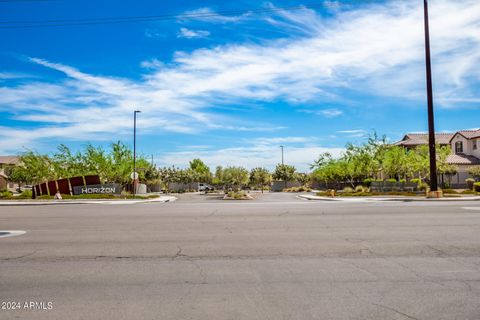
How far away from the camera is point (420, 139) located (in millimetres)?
65938

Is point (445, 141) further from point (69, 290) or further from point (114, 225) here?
point (69, 290)

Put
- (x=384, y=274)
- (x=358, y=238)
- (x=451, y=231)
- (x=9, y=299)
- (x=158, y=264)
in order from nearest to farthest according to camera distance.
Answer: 1. (x=9, y=299)
2. (x=384, y=274)
3. (x=158, y=264)
4. (x=358, y=238)
5. (x=451, y=231)

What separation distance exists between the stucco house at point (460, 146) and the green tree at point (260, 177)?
3393cm

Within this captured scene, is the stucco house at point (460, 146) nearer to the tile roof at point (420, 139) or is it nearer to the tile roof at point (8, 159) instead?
the tile roof at point (420, 139)

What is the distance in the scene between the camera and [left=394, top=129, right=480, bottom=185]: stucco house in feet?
189

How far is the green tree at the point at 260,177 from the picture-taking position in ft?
315

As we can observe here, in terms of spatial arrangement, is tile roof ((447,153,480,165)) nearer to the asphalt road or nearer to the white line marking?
the asphalt road

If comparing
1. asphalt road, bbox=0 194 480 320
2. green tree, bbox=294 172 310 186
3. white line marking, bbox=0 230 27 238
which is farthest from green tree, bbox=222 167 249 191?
asphalt road, bbox=0 194 480 320

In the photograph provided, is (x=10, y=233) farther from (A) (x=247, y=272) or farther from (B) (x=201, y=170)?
(B) (x=201, y=170)

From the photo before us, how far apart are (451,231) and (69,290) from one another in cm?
1061

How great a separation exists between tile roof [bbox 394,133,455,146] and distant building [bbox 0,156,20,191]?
7193 cm

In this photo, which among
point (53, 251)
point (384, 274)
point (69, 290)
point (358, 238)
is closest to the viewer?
point (69, 290)

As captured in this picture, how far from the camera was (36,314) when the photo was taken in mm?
5770

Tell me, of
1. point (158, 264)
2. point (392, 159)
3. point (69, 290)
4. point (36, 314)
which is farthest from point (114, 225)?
point (392, 159)
